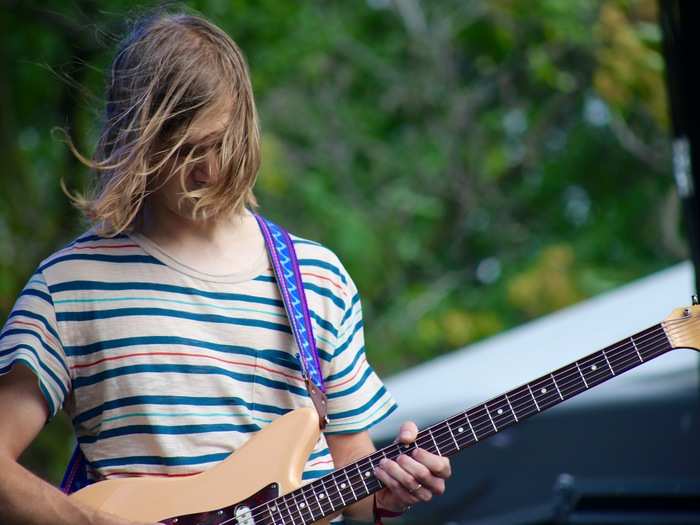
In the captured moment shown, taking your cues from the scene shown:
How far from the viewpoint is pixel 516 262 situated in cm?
888

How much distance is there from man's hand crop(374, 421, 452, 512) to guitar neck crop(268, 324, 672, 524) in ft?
0.10

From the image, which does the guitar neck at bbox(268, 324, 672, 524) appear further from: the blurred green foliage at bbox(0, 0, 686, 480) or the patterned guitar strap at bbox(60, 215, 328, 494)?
the blurred green foliage at bbox(0, 0, 686, 480)

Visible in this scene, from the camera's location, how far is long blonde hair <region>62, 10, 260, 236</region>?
1794 mm

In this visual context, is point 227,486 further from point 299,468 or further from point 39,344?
point 39,344

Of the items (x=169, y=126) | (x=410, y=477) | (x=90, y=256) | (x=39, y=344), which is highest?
(x=169, y=126)

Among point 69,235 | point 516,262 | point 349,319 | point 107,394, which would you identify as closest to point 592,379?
point 349,319

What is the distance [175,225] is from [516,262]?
7200mm

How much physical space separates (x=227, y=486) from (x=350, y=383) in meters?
0.32

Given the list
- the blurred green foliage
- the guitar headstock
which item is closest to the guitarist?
the guitar headstock

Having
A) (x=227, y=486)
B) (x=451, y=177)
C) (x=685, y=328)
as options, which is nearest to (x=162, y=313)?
(x=227, y=486)

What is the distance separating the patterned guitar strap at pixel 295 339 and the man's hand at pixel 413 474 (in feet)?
0.49

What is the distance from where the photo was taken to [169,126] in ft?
5.95

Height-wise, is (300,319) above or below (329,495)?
above

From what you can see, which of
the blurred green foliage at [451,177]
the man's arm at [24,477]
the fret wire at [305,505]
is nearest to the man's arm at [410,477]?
the fret wire at [305,505]
